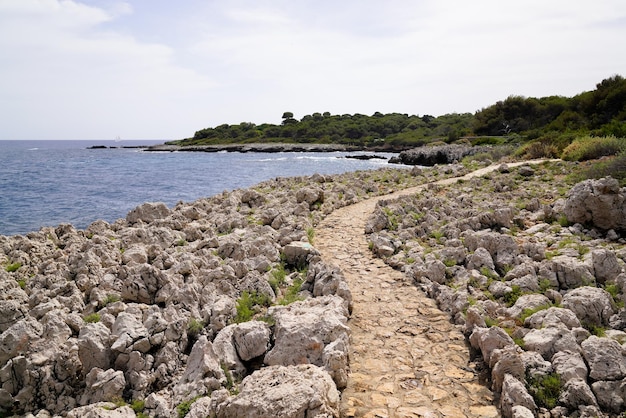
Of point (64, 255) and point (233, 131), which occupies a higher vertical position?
point (233, 131)

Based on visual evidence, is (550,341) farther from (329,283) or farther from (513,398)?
(329,283)

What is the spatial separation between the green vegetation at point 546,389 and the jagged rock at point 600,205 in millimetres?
6722

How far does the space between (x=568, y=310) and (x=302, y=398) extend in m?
4.09

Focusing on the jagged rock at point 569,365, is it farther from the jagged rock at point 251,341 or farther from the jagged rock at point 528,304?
the jagged rock at point 251,341

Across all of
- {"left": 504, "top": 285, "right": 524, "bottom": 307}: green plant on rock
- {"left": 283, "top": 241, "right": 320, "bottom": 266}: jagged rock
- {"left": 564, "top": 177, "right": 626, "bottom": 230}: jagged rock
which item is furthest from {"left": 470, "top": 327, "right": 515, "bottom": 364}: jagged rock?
Result: {"left": 564, "top": 177, "right": 626, "bottom": 230}: jagged rock

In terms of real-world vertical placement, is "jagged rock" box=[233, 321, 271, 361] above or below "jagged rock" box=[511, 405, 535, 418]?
above

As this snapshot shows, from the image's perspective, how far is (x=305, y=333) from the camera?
565cm

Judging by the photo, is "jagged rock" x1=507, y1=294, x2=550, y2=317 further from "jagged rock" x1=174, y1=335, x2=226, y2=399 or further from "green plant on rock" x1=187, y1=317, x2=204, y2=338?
"green plant on rock" x1=187, y1=317, x2=204, y2=338

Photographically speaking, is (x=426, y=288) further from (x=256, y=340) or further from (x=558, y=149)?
(x=558, y=149)

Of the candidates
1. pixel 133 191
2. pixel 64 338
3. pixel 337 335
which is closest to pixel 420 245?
pixel 337 335

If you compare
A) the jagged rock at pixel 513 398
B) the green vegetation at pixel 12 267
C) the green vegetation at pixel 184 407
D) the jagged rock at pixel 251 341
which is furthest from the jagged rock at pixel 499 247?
the green vegetation at pixel 12 267

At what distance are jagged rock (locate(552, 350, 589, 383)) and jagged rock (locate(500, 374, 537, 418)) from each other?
0.50 m

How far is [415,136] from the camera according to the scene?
293 ft

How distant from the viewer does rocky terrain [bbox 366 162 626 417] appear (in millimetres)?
4723
